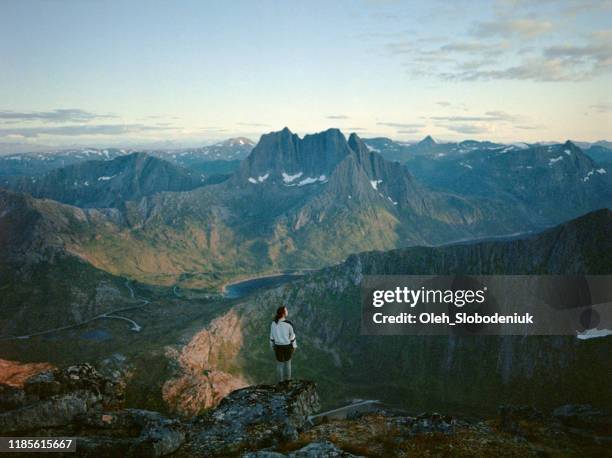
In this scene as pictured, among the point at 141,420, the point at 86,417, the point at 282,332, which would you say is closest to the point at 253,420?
the point at 282,332

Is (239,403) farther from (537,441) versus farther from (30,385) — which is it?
(537,441)

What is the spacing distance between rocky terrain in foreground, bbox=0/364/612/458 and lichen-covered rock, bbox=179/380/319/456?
69 millimetres

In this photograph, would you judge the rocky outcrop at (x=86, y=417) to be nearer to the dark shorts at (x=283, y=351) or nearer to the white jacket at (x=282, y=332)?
the dark shorts at (x=283, y=351)

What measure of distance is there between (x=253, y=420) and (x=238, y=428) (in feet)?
4.33

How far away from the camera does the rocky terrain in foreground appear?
31.4 m

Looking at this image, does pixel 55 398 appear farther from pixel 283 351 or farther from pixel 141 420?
pixel 283 351

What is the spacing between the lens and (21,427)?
34.5 metres

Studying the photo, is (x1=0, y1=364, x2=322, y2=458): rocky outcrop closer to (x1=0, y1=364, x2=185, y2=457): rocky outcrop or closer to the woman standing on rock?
(x1=0, y1=364, x2=185, y2=457): rocky outcrop

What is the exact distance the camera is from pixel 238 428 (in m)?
33.8

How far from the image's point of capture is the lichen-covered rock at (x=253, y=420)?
31.9m

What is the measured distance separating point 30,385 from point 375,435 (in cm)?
2817

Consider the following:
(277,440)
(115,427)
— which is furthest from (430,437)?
(115,427)

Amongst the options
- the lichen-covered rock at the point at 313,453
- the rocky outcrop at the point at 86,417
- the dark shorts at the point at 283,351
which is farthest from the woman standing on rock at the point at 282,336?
the rocky outcrop at the point at 86,417

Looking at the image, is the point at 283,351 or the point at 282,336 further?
the point at 283,351
